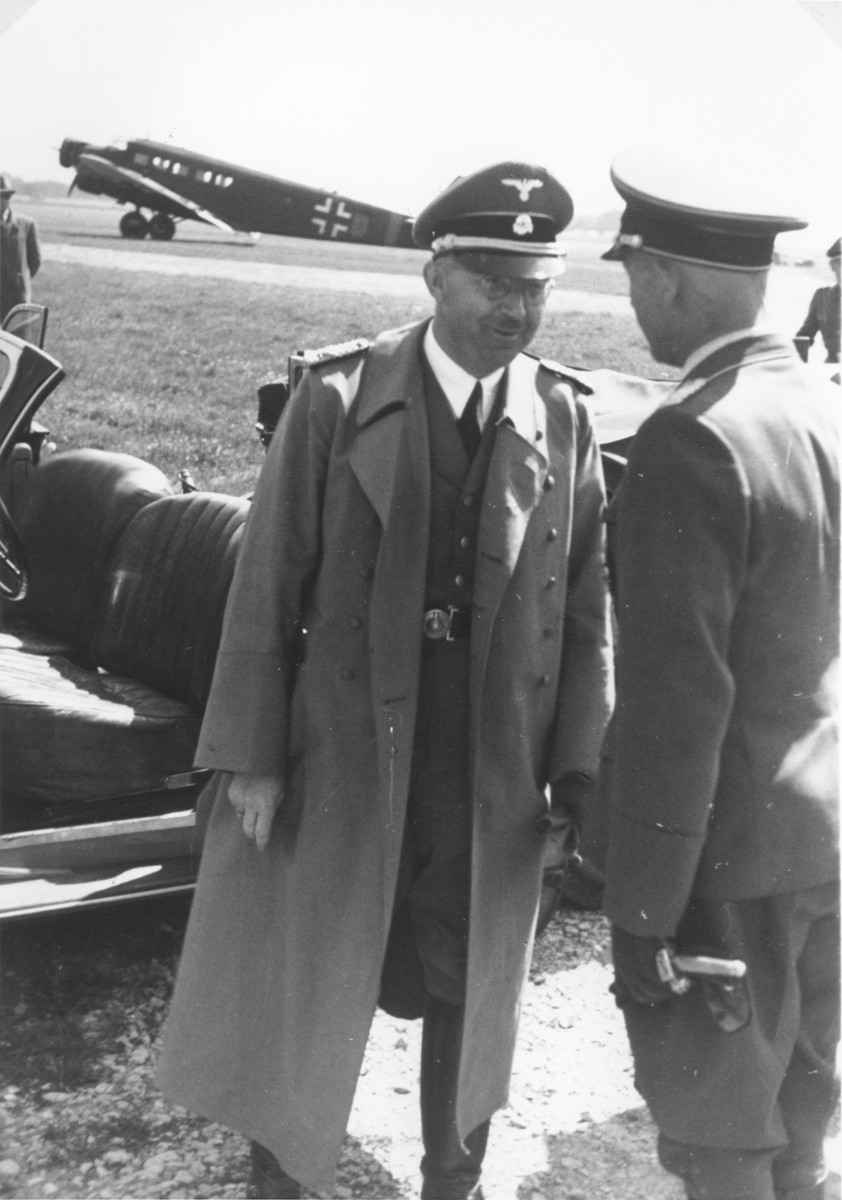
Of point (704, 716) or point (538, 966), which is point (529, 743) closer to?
point (704, 716)

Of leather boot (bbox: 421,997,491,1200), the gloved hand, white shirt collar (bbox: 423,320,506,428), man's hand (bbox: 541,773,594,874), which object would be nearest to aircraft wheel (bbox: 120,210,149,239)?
white shirt collar (bbox: 423,320,506,428)

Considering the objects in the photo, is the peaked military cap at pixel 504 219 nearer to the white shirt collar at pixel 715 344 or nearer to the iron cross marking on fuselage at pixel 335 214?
the white shirt collar at pixel 715 344

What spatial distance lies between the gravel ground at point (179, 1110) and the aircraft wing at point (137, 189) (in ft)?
8.16

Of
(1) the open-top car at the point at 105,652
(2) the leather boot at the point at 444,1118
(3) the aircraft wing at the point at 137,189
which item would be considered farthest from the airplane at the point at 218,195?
(2) the leather boot at the point at 444,1118

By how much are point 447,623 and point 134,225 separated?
181 inches

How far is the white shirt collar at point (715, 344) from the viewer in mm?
2076

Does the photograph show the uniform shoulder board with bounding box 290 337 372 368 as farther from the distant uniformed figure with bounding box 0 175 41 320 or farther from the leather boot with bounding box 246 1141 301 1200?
the distant uniformed figure with bounding box 0 175 41 320

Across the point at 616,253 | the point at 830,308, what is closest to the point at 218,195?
the point at 830,308

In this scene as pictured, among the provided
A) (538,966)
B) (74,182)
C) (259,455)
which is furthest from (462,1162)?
(259,455)

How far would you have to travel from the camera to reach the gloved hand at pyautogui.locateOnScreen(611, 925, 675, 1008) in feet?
6.73

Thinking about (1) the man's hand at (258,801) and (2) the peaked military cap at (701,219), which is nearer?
(2) the peaked military cap at (701,219)

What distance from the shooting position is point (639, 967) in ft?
6.79

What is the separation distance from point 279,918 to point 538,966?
1374mm

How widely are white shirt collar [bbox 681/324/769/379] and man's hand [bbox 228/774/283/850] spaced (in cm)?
105
